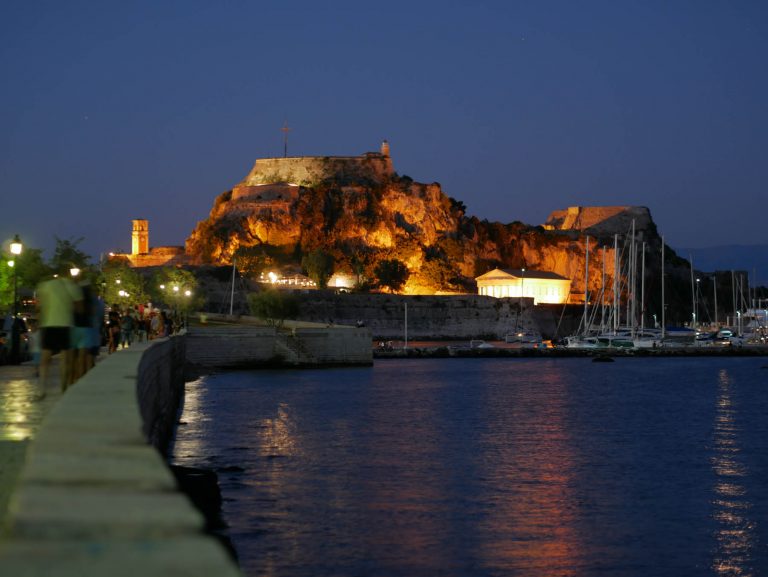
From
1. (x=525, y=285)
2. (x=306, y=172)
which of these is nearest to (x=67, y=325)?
(x=525, y=285)

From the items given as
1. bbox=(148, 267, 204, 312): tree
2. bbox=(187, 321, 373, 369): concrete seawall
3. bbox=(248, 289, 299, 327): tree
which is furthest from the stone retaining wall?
bbox=(187, 321, 373, 369): concrete seawall

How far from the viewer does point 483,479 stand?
827 inches

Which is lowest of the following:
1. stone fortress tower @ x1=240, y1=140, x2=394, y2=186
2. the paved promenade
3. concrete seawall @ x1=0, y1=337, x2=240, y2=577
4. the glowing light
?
the paved promenade

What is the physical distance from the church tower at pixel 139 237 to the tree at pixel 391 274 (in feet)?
97.2

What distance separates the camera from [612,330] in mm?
85062

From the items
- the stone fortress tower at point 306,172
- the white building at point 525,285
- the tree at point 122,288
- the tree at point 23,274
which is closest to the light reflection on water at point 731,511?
the tree at point 23,274

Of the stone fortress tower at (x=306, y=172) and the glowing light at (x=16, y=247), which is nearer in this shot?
the glowing light at (x=16, y=247)

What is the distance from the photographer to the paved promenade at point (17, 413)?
819 cm

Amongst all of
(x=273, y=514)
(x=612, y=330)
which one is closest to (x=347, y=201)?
(x=612, y=330)

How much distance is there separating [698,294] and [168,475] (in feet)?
414

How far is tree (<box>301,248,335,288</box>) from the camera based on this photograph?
102 m

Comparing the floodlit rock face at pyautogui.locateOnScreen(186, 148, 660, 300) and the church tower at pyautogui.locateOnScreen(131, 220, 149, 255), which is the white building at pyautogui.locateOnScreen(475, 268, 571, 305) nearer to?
the floodlit rock face at pyautogui.locateOnScreen(186, 148, 660, 300)

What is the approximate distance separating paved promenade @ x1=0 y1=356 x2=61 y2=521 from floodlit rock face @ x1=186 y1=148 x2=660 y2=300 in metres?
86.5

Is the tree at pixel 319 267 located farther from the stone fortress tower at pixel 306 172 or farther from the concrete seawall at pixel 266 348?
the concrete seawall at pixel 266 348
